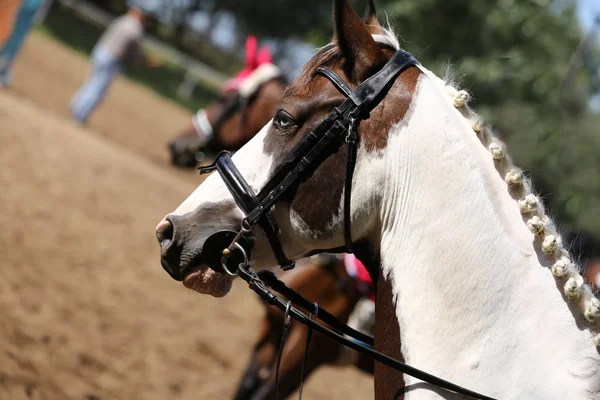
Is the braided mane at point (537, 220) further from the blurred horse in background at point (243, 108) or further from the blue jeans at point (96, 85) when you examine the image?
the blue jeans at point (96, 85)

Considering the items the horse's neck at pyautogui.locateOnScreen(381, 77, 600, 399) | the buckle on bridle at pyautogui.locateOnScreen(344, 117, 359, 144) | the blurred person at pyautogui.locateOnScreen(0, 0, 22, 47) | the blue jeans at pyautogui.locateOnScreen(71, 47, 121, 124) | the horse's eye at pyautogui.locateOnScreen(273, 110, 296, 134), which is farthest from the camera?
the blue jeans at pyautogui.locateOnScreen(71, 47, 121, 124)

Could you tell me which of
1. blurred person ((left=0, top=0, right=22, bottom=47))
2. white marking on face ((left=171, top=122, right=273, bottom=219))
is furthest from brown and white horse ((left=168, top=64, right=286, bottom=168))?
blurred person ((left=0, top=0, right=22, bottom=47))

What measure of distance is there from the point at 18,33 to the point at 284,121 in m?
11.5

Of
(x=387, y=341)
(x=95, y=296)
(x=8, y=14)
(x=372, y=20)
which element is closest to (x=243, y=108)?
(x=95, y=296)

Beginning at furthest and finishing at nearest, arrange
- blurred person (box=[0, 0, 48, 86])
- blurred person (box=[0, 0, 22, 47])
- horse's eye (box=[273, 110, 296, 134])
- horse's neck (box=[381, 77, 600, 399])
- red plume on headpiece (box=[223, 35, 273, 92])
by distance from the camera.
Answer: blurred person (box=[0, 0, 48, 86])
blurred person (box=[0, 0, 22, 47])
red plume on headpiece (box=[223, 35, 273, 92])
horse's eye (box=[273, 110, 296, 134])
horse's neck (box=[381, 77, 600, 399])

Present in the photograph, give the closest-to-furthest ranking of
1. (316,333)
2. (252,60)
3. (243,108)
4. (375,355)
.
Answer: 1. (375,355)
2. (316,333)
3. (243,108)
4. (252,60)

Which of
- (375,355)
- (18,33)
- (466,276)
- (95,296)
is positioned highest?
(466,276)

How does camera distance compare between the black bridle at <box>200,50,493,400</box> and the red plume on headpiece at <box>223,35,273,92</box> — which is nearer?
the black bridle at <box>200,50,493,400</box>

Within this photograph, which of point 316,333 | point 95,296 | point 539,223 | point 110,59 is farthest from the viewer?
point 110,59

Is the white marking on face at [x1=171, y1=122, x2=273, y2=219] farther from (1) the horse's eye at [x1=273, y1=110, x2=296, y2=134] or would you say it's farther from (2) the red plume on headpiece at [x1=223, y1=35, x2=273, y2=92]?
(2) the red plume on headpiece at [x1=223, y1=35, x2=273, y2=92]

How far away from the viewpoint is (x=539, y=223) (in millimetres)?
2297

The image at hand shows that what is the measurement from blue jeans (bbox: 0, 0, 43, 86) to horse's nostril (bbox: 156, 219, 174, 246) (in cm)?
1108

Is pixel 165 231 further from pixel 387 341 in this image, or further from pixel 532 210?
pixel 532 210

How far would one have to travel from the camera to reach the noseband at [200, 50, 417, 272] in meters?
2.41
